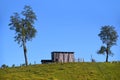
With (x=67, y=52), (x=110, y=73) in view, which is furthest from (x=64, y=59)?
(x=110, y=73)

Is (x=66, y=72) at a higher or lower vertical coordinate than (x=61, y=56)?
lower

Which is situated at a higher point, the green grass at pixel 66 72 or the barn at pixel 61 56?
the barn at pixel 61 56

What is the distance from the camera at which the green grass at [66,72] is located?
289 feet

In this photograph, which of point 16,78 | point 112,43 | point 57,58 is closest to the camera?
point 16,78

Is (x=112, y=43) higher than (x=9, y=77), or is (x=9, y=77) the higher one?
(x=112, y=43)

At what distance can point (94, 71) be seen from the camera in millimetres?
93500

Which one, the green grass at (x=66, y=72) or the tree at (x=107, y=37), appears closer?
the green grass at (x=66, y=72)

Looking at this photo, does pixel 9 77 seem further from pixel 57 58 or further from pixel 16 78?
pixel 57 58

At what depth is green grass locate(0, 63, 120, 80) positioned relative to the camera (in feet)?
289

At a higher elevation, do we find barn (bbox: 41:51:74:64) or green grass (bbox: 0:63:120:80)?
barn (bbox: 41:51:74:64)

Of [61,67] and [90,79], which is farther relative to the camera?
[61,67]

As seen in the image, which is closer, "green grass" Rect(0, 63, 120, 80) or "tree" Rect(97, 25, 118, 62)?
"green grass" Rect(0, 63, 120, 80)

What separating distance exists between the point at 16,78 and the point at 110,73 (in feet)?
64.9

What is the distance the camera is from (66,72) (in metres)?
91.2
